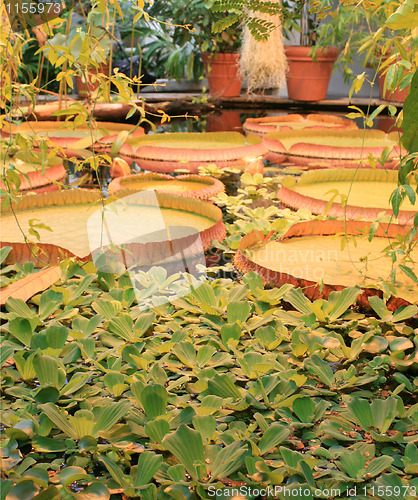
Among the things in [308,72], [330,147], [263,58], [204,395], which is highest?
[263,58]

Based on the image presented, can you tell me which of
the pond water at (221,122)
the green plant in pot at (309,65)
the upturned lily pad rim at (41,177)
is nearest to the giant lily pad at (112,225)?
the upturned lily pad rim at (41,177)

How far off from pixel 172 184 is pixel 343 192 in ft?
2.01

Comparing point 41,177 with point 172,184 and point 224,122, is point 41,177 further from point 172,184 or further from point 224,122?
point 224,122

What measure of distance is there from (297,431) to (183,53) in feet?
16.8

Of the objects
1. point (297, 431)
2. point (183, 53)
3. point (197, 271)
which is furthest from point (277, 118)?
point (297, 431)

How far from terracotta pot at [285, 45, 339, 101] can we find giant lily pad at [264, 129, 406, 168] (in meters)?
1.75

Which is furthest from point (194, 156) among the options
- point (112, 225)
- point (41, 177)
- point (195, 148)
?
point (112, 225)

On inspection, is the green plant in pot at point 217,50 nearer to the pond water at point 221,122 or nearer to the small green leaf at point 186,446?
the pond water at point 221,122

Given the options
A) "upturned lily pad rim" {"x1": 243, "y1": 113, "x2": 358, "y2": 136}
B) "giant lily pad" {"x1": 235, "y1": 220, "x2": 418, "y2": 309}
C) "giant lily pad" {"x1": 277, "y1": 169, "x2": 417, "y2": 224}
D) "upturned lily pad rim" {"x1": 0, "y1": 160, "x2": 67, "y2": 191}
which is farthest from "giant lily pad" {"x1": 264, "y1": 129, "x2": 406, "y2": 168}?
"upturned lily pad rim" {"x1": 0, "y1": 160, "x2": 67, "y2": 191}

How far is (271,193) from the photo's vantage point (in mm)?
2070

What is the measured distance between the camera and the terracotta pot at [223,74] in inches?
198

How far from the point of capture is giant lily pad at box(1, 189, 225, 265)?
135 centimetres

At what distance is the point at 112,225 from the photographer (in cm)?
156

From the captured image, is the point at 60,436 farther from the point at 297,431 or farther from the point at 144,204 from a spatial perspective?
the point at 144,204
